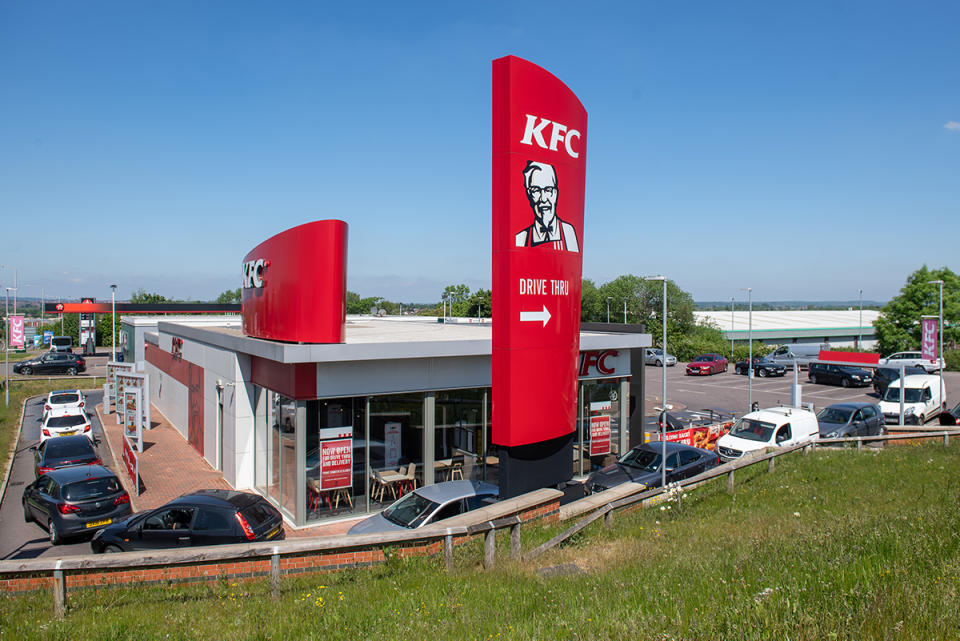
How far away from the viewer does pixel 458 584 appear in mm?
6863

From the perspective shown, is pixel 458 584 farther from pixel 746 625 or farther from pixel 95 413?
pixel 95 413

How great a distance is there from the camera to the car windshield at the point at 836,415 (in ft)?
75.3

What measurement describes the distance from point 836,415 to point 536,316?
18.5 metres

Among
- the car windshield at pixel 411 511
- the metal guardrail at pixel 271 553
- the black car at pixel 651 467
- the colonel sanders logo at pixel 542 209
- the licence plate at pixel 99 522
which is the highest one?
the colonel sanders logo at pixel 542 209

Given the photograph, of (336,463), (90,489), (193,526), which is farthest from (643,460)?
(90,489)

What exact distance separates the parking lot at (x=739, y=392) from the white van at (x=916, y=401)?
4.17m

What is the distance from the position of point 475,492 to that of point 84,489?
932 centimetres

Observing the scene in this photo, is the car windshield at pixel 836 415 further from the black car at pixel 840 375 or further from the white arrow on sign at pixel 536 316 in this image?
the black car at pixel 840 375

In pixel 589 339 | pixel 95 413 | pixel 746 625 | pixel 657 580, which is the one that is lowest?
pixel 95 413

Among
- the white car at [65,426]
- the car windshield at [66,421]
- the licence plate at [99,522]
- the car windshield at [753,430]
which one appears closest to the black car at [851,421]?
the car windshield at [753,430]

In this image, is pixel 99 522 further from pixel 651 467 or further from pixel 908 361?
pixel 908 361

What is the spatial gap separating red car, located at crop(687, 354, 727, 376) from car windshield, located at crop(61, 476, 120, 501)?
4265cm

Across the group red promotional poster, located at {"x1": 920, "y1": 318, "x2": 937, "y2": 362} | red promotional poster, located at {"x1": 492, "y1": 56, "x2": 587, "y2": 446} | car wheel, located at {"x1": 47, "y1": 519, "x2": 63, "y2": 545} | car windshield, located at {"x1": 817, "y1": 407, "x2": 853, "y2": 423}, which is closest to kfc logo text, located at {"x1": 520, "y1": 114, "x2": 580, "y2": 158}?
red promotional poster, located at {"x1": 492, "y1": 56, "x2": 587, "y2": 446}

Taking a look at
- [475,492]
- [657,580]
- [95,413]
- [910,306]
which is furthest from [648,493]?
[910,306]
